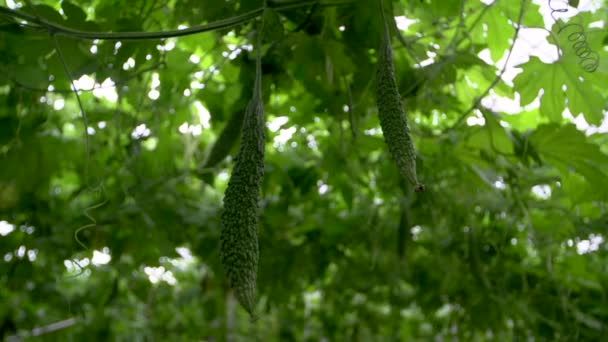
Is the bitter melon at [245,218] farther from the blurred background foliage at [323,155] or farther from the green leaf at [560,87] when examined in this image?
the green leaf at [560,87]

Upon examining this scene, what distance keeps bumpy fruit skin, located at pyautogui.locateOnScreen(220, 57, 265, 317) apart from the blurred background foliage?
309 mm

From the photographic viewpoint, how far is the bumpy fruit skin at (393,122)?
2.29 ft

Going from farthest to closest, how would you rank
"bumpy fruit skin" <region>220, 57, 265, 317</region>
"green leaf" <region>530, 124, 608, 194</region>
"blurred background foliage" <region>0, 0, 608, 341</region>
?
"green leaf" <region>530, 124, 608, 194</region> → "blurred background foliage" <region>0, 0, 608, 341</region> → "bumpy fruit skin" <region>220, 57, 265, 317</region>

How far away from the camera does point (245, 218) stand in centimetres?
66

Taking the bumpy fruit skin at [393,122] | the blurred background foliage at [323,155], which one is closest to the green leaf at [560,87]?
the blurred background foliage at [323,155]

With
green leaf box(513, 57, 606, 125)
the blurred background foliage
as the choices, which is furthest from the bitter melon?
green leaf box(513, 57, 606, 125)

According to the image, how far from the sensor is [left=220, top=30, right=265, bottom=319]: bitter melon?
24.2 inches

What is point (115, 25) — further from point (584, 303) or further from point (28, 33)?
point (584, 303)

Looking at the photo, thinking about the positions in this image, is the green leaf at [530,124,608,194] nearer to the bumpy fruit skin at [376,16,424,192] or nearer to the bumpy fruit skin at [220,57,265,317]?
the bumpy fruit skin at [376,16,424,192]

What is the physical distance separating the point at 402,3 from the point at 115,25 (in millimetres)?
682

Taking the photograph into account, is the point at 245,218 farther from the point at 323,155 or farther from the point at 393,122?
the point at 323,155

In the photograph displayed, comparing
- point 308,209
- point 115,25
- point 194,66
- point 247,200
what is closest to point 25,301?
point 308,209

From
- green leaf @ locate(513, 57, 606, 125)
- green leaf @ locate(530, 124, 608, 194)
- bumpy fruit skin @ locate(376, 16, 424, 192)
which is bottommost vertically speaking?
green leaf @ locate(530, 124, 608, 194)

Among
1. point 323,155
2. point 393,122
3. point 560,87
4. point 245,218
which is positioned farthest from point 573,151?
point 245,218
